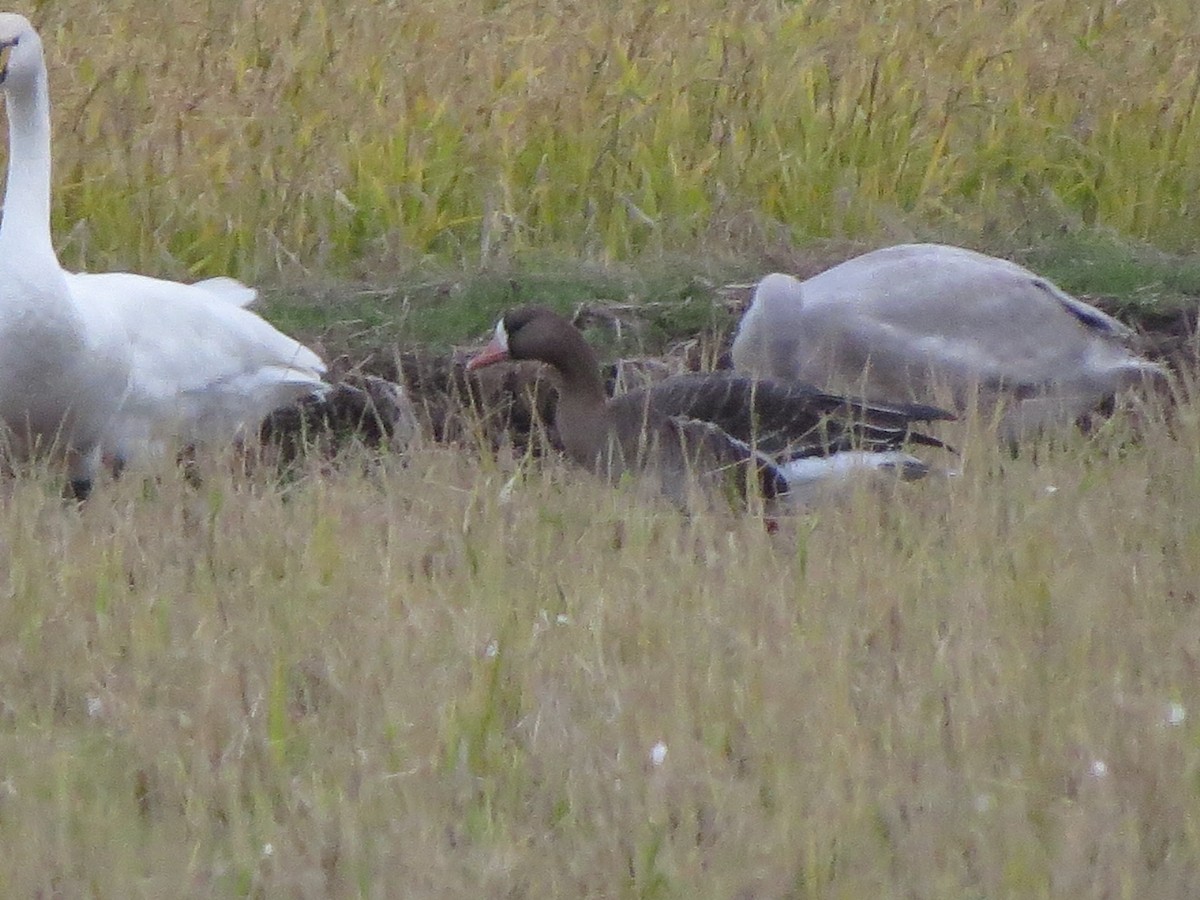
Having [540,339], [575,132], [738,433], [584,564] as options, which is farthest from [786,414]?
[575,132]

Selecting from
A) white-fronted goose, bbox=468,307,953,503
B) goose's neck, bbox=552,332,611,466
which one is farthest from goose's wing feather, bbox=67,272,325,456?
white-fronted goose, bbox=468,307,953,503

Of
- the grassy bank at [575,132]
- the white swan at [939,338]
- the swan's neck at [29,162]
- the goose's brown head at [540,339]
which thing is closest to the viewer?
the swan's neck at [29,162]

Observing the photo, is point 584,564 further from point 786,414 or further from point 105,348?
point 105,348

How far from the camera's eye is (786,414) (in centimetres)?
525

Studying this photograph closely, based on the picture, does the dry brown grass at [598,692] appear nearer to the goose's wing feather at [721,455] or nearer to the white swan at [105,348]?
the goose's wing feather at [721,455]

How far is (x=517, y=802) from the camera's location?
3090mm

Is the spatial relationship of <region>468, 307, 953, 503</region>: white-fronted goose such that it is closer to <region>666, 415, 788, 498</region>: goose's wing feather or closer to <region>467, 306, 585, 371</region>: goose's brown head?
<region>666, 415, 788, 498</region>: goose's wing feather

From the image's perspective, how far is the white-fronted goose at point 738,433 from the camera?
507 centimetres

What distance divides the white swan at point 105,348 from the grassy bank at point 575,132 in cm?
111

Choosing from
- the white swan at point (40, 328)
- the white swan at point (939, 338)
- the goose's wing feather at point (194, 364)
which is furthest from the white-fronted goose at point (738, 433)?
the white swan at point (40, 328)

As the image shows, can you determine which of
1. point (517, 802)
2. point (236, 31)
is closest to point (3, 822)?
point (517, 802)

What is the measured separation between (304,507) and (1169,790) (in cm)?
221

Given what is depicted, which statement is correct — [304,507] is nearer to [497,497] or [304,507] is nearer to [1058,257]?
[497,497]

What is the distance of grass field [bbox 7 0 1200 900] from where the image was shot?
2889 millimetres
